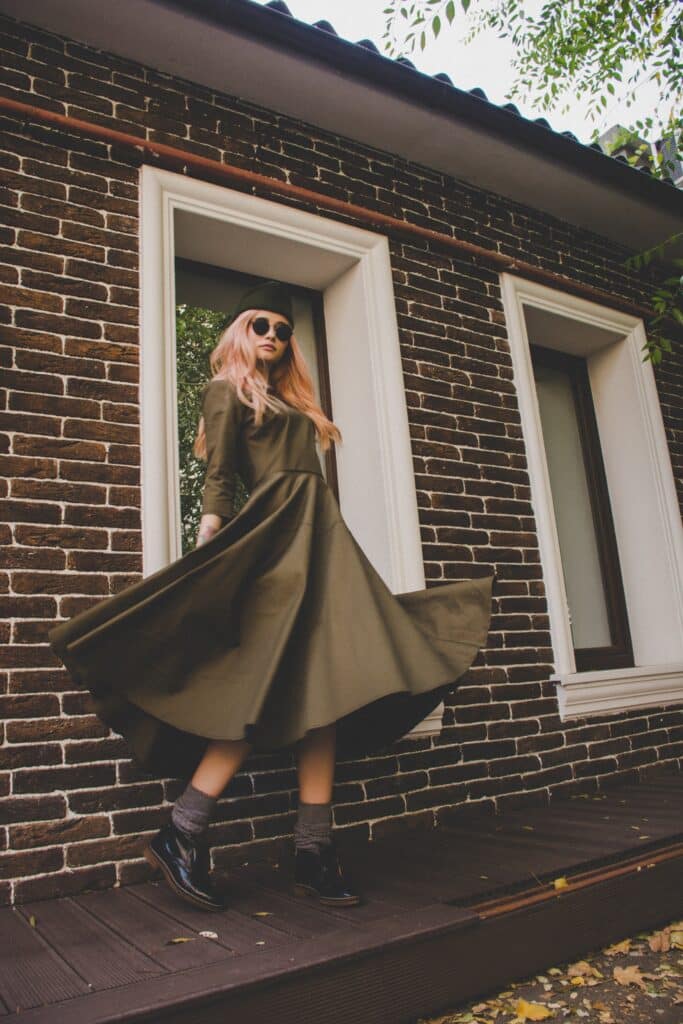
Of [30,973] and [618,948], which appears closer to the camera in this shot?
[30,973]

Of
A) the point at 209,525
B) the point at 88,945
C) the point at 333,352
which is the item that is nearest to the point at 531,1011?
the point at 88,945

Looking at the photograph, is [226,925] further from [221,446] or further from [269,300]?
[269,300]

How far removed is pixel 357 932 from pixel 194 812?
1.78 ft

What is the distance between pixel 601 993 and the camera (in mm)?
2160

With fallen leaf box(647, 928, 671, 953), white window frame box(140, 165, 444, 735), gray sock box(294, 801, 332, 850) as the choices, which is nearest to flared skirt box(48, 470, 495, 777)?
gray sock box(294, 801, 332, 850)

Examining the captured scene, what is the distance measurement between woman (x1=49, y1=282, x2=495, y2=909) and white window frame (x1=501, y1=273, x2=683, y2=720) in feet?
5.74

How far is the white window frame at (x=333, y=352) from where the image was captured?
3.09 metres

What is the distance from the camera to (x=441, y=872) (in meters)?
2.59

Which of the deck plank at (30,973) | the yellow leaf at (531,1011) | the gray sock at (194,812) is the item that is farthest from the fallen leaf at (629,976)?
the deck plank at (30,973)

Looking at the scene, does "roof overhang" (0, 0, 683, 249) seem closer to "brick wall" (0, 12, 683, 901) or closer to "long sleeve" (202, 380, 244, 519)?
"brick wall" (0, 12, 683, 901)

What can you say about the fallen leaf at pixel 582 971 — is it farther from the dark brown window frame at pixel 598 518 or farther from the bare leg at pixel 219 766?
the dark brown window frame at pixel 598 518

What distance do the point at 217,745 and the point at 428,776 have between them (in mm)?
1500

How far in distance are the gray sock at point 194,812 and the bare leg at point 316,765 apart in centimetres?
27

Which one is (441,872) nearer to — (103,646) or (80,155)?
(103,646)
